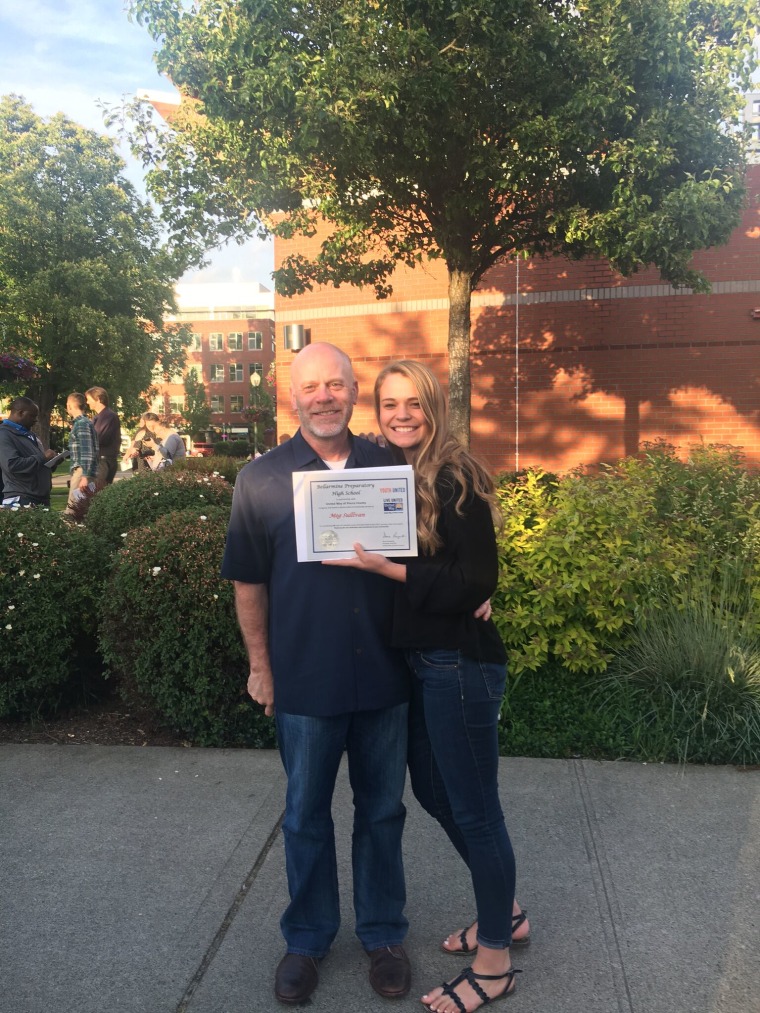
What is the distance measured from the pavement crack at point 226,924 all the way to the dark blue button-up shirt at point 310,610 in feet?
2.97

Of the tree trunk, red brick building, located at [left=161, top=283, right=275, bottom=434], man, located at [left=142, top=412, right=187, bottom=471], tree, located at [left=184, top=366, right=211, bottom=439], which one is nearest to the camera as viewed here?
the tree trunk

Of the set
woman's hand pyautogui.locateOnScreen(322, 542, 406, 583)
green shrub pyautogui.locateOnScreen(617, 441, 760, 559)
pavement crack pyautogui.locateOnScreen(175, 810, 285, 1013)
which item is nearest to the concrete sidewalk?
pavement crack pyautogui.locateOnScreen(175, 810, 285, 1013)

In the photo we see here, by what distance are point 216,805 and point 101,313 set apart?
26420 mm

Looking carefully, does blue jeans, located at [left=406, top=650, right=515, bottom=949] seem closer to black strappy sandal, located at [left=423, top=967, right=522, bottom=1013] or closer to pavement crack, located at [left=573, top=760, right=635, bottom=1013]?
black strappy sandal, located at [left=423, top=967, right=522, bottom=1013]

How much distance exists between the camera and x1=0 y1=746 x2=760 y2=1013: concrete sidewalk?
2.48m

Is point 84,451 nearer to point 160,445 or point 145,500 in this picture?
point 160,445

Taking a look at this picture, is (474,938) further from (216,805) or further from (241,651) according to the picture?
(241,651)

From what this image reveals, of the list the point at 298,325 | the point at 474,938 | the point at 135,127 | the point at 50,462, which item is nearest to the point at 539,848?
the point at 474,938

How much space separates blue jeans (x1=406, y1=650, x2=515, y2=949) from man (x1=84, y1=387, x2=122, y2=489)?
801cm

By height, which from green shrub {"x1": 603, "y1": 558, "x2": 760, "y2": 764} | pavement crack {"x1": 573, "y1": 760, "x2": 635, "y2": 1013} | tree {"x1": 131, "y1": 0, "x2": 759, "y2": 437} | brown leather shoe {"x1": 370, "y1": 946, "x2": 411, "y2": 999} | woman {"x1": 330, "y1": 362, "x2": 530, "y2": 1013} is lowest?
pavement crack {"x1": 573, "y1": 760, "x2": 635, "y2": 1013}

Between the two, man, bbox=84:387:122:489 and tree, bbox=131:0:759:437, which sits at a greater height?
tree, bbox=131:0:759:437

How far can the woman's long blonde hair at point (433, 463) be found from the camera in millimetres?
2342

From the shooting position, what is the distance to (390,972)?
8.18ft

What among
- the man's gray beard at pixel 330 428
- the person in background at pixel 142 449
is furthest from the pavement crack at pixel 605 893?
the person in background at pixel 142 449
